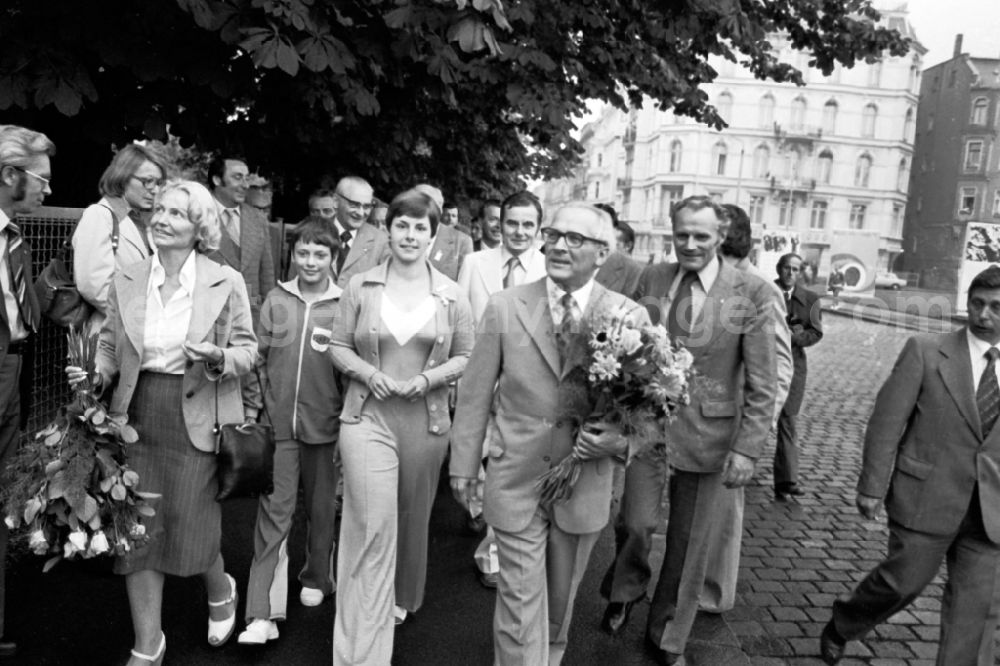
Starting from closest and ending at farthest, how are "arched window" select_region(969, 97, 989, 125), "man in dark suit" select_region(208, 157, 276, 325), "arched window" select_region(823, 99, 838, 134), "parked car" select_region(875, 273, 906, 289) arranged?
"man in dark suit" select_region(208, 157, 276, 325)
"parked car" select_region(875, 273, 906, 289)
"arched window" select_region(969, 97, 989, 125)
"arched window" select_region(823, 99, 838, 134)

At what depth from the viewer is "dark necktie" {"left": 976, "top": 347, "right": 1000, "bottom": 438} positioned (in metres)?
3.91

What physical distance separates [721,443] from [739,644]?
121 centimetres

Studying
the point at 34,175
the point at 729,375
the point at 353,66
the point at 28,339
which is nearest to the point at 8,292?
the point at 28,339

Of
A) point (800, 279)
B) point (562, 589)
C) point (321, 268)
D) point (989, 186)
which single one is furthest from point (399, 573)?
point (989, 186)

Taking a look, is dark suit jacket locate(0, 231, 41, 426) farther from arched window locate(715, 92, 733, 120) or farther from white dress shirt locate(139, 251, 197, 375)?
arched window locate(715, 92, 733, 120)

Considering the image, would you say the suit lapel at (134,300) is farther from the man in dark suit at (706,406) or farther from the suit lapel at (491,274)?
the man in dark suit at (706,406)

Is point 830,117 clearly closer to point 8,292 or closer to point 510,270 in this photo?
point 510,270

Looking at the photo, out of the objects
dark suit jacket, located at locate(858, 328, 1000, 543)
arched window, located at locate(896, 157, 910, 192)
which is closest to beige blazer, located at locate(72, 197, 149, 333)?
dark suit jacket, located at locate(858, 328, 1000, 543)

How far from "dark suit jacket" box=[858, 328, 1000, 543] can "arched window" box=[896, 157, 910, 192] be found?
248 feet

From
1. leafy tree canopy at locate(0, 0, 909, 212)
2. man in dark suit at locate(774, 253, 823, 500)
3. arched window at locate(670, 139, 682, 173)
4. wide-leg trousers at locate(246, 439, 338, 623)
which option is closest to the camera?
wide-leg trousers at locate(246, 439, 338, 623)

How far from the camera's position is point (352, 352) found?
4.24 metres

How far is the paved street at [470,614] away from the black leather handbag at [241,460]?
2.13ft

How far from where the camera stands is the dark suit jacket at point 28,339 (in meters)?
3.89

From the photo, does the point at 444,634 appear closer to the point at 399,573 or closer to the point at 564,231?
the point at 399,573
